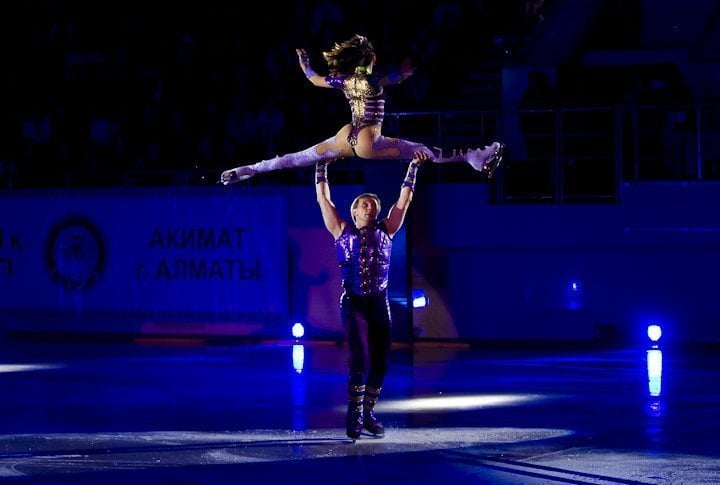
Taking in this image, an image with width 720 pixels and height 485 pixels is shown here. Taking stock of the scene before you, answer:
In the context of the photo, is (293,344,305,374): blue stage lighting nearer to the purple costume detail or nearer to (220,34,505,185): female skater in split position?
the purple costume detail

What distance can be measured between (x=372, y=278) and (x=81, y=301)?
12034 millimetres

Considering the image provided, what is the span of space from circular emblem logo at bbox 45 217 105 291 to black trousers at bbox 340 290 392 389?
38.4ft

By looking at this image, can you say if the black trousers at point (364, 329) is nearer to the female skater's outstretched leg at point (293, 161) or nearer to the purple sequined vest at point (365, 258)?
the purple sequined vest at point (365, 258)

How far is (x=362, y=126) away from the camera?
10.1m

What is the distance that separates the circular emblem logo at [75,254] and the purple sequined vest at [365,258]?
38.1ft

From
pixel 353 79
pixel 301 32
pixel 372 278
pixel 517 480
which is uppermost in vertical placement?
pixel 301 32

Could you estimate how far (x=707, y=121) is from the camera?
19688 mm

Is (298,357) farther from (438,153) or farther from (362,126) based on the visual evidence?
(362,126)

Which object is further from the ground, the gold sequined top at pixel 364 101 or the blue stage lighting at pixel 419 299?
the gold sequined top at pixel 364 101

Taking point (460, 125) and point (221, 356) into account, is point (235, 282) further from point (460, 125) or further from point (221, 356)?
point (460, 125)

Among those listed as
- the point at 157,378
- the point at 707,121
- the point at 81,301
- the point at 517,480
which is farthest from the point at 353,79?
the point at 81,301

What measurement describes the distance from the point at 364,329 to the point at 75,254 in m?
12.1

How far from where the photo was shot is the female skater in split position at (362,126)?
1008 cm

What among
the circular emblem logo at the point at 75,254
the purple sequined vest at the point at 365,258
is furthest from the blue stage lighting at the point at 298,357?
the purple sequined vest at the point at 365,258
